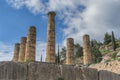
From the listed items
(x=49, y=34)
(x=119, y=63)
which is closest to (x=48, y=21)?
(x=49, y=34)

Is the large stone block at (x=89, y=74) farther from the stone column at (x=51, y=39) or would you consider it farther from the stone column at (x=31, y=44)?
the stone column at (x=31, y=44)

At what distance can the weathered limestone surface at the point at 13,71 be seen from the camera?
552 centimetres

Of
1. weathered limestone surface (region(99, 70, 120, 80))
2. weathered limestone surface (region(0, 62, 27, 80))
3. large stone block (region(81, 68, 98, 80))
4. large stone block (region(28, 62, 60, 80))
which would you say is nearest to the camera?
weathered limestone surface (region(0, 62, 27, 80))

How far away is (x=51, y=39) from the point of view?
2330cm

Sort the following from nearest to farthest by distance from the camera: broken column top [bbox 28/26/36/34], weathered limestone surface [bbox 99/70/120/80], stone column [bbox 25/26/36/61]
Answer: weathered limestone surface [bbox 99/70/120/80] < stone column [bbox 25/26/36/61] < broken column top [bbox 28/26/36/34]

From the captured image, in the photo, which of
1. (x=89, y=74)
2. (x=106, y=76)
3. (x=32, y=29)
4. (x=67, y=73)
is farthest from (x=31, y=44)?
(x=67, y=73)

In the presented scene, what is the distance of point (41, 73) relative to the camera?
605 centimetres

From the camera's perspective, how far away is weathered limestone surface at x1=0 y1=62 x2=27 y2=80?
552cm

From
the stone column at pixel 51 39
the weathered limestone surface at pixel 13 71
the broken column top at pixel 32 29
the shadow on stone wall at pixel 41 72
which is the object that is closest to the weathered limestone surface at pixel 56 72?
the shadow on stone wall at pixel 41 72

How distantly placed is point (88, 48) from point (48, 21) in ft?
18.0

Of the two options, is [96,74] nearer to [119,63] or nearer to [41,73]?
[41,73]

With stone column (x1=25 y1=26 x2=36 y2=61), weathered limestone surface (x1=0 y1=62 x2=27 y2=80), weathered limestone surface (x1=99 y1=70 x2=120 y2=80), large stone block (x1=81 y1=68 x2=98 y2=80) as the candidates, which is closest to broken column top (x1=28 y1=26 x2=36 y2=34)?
stone column (x1=25 y1=26 x2=36 y2=61)

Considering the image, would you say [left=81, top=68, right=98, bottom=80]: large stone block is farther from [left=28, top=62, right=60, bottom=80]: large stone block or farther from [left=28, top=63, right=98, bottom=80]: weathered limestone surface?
[left=28, top=62, right=60, bottom=80]: large stone block

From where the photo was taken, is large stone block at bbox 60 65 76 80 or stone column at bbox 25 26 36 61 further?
stone column at bbox 25 26 36 61
